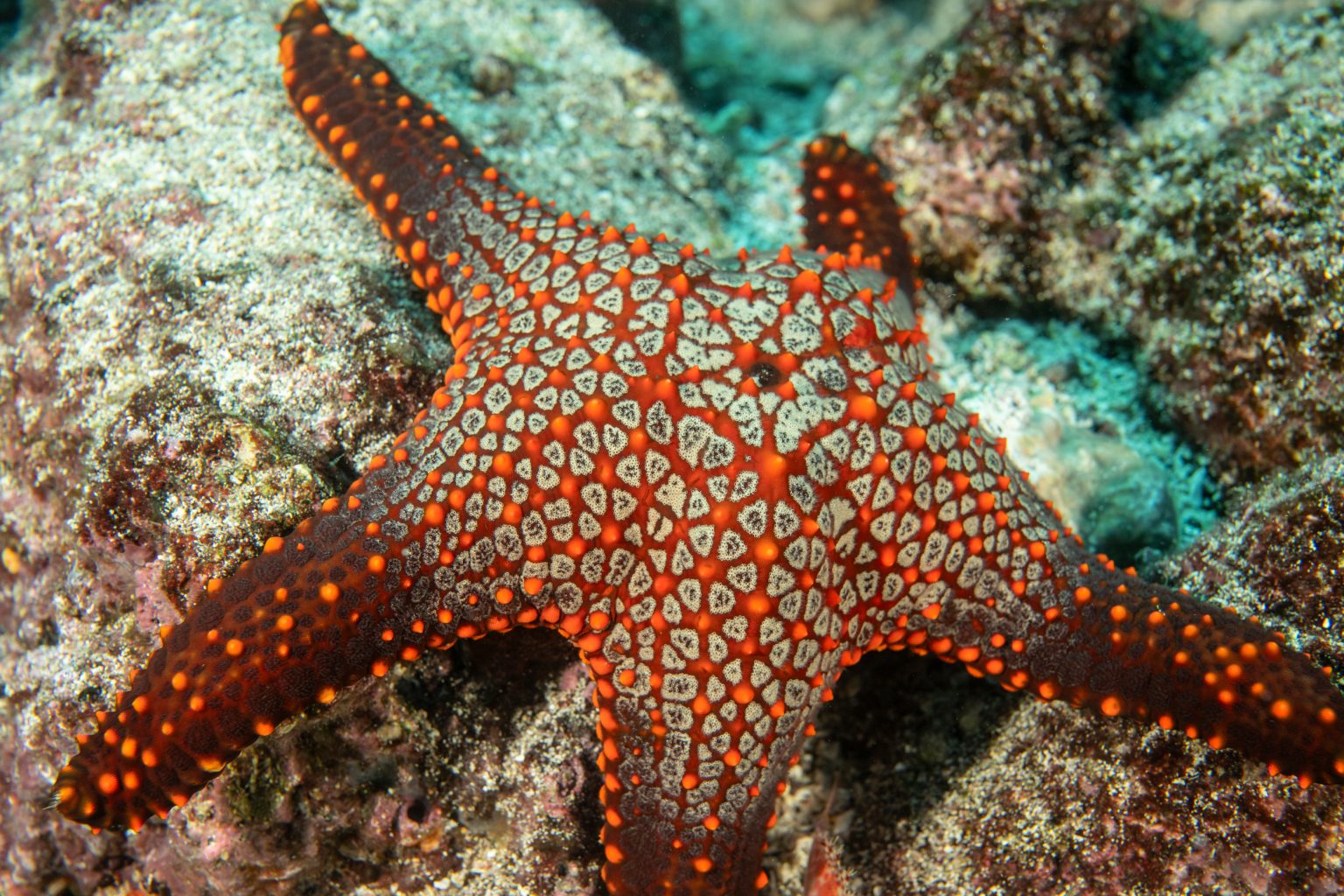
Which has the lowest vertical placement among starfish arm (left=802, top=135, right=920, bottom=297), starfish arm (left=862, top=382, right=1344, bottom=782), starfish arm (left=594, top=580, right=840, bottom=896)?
starfish arm (left=594, top=580, right=840, bottom=896)

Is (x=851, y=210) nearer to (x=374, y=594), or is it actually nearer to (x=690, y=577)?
(x=690, y=577)

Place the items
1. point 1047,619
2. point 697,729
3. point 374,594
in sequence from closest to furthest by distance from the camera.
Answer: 1. point 374,594
2. point 697,729
3. point 1047,619

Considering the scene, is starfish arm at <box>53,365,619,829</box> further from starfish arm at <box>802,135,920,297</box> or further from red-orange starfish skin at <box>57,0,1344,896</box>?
starfish arm at <box>802,135,920,297</box>

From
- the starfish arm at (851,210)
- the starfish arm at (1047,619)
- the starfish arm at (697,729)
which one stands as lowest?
the starfish arm at (697,729)

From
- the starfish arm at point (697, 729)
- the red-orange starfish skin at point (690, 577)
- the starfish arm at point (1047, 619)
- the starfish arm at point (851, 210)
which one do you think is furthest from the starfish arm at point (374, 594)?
the starfish arm at point (851, 210)

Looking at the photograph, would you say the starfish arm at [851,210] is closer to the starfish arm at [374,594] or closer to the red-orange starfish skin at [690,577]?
the red-orange starfish skin at [690,577]

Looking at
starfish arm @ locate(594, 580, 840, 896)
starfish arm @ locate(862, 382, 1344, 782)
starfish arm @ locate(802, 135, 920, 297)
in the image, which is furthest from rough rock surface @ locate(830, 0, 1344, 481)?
starfish arm @ locate(594, 580, 840, 896)

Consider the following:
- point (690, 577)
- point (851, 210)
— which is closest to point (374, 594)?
point (690, 577)
